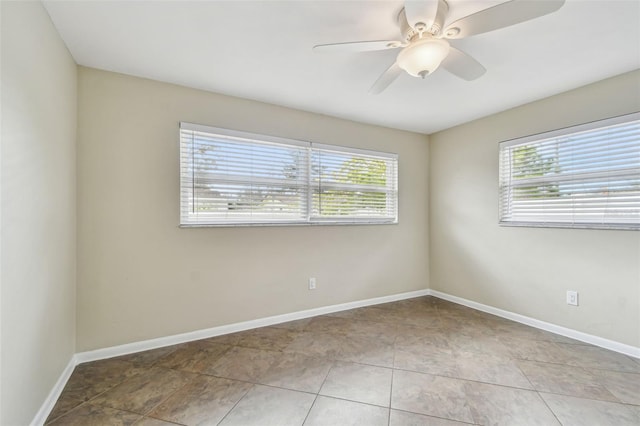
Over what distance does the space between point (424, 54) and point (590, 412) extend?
227cm

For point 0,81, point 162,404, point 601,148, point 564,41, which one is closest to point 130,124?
point 0,81

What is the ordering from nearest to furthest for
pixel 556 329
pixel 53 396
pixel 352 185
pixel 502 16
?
1. pixel 502 16
2. pixel 53 396
3. pixel 556 329
4. pixel 352 185

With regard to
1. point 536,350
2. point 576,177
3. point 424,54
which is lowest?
point 536,350

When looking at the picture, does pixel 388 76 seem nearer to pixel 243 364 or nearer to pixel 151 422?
pixel 243 364

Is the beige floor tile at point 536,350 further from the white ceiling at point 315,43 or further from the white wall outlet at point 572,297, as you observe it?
the white ceiling at point 315,43

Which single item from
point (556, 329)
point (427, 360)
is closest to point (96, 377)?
point (427, 360)

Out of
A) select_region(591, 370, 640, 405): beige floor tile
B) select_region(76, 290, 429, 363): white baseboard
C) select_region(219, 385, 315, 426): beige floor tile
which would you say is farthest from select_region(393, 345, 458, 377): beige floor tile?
select_region(76, 290, 429, 363): white baseboard

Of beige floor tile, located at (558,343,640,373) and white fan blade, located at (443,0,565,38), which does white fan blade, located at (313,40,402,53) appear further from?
beige floor tile, located at (558,343,640,373)

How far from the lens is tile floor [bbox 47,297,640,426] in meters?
1.65

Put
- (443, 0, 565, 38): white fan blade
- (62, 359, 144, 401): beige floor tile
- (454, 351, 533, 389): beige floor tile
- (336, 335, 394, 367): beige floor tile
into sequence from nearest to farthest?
(443, 0, 565, 38): white fan blade
(62, 359, 144, 401): beige floor tile
(454, 351, 533, 389): beige floor tile
(336, 335, 394, 367): beige floor tile

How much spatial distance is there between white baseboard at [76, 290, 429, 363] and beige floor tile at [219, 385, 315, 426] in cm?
98

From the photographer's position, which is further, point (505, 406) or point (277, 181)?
point (277, 181)

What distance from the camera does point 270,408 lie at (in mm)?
1711

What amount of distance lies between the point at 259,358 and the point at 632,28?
342 centimetres
